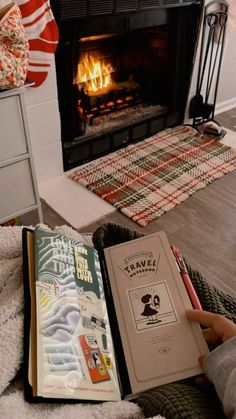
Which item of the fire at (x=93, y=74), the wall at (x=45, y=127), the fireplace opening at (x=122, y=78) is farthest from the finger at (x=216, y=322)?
the fire at (x=93, y=74)

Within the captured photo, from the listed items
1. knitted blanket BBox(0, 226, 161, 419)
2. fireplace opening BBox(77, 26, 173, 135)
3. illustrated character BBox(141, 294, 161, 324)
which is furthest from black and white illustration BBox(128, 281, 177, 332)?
fireplace opening BBox(77, 26, 173, 135)

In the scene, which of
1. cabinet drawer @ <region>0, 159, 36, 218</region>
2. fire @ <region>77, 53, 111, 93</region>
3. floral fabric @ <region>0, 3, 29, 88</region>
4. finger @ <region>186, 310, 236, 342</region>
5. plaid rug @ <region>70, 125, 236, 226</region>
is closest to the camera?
finger @ <region>186, 310, 236, 342</region>

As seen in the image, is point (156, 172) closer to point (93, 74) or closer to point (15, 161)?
point (93, 74)

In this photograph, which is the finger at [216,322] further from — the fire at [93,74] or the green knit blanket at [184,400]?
the fire at [93,74]

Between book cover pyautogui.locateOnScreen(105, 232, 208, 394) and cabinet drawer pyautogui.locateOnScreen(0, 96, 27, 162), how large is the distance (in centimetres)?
76

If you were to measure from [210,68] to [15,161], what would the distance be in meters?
1.69

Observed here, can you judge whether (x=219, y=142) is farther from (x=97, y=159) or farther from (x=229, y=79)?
(x=97, y=159)

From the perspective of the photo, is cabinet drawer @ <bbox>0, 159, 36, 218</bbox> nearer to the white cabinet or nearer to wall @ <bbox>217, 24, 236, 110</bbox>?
the white cabinet

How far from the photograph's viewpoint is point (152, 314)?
63 centimetres

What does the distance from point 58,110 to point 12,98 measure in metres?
0.59

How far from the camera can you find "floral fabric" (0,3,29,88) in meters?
1.18

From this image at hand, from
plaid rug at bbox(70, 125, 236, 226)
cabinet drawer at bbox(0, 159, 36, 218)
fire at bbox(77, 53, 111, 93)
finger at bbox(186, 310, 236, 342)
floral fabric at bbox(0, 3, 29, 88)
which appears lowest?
plaid rug at bbox(70, 125, 236, 226)

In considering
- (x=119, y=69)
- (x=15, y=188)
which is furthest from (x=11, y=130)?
(x=119, y=69)

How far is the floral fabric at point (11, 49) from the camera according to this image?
3.88ft
